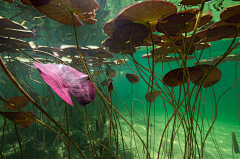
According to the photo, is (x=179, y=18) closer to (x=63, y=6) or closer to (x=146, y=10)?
(x=146, y=10)

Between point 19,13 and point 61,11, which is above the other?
point 19,13

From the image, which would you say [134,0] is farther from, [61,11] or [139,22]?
[61,11]

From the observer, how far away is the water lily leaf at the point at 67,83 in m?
0.42

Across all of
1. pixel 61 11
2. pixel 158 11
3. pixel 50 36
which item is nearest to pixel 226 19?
pixel 158 11

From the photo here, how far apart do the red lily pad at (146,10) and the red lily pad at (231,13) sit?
15.4 inches

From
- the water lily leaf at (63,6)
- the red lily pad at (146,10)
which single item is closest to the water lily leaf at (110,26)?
the red lily pad at (146,10)

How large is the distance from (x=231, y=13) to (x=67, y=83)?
4.27 feet

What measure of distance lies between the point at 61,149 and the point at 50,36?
616 centimetres

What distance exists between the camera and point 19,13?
15.0ft

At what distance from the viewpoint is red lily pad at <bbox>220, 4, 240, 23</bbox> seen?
897 mm

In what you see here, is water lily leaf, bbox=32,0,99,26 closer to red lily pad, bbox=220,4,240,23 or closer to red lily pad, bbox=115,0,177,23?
red lily pad, bbox=115,0,177,23

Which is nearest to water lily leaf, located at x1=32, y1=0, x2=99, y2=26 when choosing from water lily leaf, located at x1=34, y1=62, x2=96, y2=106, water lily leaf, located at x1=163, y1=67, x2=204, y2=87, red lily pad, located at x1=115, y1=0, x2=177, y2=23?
red lily pad, located at x1=115, y1=0, x2=177, y2=23

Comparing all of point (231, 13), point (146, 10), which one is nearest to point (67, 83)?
point (146, 10)

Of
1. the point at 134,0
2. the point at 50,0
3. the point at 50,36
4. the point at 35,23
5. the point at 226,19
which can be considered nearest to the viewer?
the point at 50,0
